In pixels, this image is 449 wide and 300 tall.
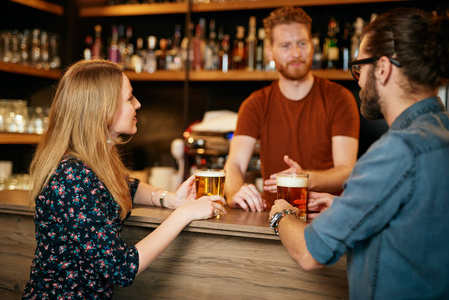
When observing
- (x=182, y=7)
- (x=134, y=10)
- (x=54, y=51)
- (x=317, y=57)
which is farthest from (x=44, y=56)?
(x=317, y=57)

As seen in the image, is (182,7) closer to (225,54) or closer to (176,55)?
(176,55)

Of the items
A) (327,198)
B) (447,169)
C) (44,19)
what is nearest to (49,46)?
(44,19)

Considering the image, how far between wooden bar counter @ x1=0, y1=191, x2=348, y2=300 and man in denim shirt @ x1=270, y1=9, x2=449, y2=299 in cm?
33

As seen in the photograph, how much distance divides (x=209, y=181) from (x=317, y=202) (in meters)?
0.38

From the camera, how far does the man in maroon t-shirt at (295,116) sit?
238cm

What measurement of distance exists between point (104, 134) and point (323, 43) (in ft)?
→ 7.73

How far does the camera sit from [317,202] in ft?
5.26

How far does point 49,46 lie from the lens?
3.51m

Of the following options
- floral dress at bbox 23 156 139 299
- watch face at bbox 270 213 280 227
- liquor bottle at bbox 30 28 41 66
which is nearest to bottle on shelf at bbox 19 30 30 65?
liquor bottle at bbox 30 28 41 66

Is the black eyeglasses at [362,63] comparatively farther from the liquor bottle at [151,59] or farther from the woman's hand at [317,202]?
the liquor bottle at [151,59]

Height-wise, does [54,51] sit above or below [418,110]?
above

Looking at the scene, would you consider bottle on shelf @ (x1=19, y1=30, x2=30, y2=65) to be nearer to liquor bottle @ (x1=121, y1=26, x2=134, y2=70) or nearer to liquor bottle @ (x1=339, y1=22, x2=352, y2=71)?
liquor bottle @ (x1=121, y1=26, x2=134, y2=70)

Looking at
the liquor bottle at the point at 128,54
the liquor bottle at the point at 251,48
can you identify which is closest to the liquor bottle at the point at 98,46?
the liquor bottle at the point at 128,54

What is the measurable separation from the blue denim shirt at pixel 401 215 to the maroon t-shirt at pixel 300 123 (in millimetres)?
1375
